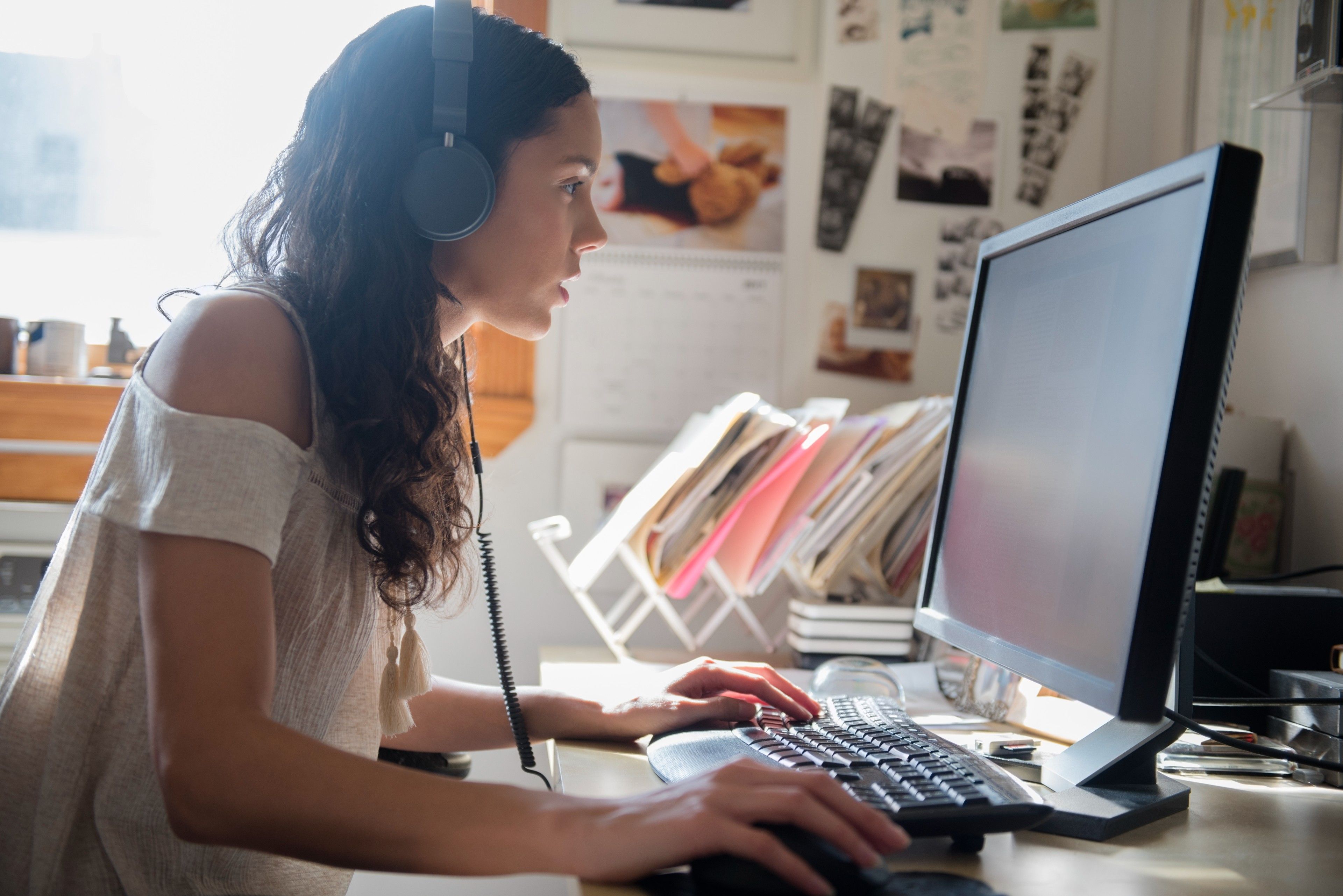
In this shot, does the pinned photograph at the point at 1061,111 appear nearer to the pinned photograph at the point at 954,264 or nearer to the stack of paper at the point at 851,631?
the pinned photograph at the point at 954,264

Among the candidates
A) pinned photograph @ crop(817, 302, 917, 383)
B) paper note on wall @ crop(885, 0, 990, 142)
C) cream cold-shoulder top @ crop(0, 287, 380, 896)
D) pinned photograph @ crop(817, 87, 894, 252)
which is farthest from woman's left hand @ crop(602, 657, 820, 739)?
paper note on wall @ crop(885, 0, 990, 142)

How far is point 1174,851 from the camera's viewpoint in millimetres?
646

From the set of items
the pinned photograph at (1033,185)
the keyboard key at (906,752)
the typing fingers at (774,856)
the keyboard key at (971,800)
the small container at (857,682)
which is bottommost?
the small container at (857,682)

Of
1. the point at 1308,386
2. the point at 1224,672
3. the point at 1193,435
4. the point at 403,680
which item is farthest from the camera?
the point at 1308,386

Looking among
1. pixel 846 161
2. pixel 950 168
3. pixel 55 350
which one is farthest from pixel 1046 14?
pixel 55 350

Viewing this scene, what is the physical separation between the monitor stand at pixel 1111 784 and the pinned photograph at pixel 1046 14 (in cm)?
128

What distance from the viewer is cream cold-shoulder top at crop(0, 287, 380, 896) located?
611mm

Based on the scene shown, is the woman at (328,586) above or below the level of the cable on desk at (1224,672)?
above

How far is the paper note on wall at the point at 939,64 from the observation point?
1657 mm

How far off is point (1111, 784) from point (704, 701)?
0.32 m

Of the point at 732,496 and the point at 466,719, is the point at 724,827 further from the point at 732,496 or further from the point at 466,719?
the point at 732,496

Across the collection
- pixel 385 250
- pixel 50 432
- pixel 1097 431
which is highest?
pixel 385 250

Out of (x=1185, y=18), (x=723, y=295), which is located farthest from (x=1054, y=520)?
(x=1185, y=18)

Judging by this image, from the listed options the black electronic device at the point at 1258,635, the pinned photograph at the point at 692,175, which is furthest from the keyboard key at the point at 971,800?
the pinned photograph at the point at 692,175
